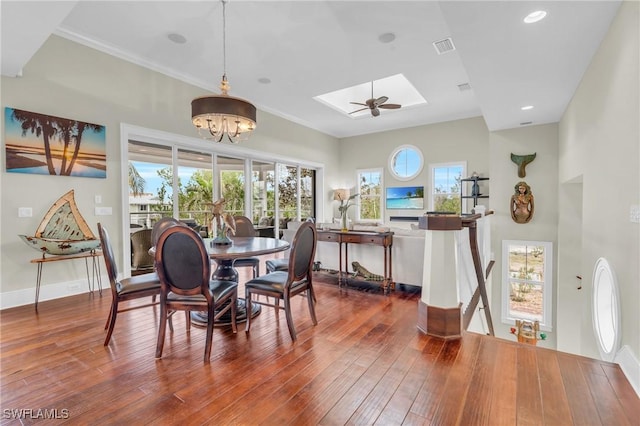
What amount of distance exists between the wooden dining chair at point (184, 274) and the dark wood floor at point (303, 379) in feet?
1.14

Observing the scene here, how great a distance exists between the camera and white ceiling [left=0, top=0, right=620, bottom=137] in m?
2.43

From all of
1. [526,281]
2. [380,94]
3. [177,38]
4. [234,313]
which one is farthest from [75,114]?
[526,281]

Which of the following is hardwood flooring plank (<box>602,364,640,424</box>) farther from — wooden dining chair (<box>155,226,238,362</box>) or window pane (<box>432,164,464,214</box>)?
window pane (<box>432,164,464,214</box>)

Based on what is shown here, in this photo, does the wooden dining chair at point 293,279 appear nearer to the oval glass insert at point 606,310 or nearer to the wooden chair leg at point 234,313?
the wooden chair leg at point 234,313

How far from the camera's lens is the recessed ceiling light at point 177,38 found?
372 centimetres

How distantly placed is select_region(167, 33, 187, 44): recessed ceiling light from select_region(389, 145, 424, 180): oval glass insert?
5819 millimetres

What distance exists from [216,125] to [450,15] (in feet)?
8.68

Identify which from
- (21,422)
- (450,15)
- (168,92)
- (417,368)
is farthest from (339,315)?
(168,92)

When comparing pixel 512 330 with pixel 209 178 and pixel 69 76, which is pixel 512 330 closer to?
pixel 209 178

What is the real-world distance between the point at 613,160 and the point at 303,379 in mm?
3173

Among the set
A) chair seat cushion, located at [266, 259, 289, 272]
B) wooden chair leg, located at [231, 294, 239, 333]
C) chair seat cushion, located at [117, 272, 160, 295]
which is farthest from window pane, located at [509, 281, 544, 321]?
chair seat cushion, located at [117, 272, 160, 295]

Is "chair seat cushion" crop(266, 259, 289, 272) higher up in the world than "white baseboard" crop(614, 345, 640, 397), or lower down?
higher up

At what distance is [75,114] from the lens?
12.3 ft

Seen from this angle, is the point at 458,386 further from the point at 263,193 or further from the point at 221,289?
the point at 263,193
